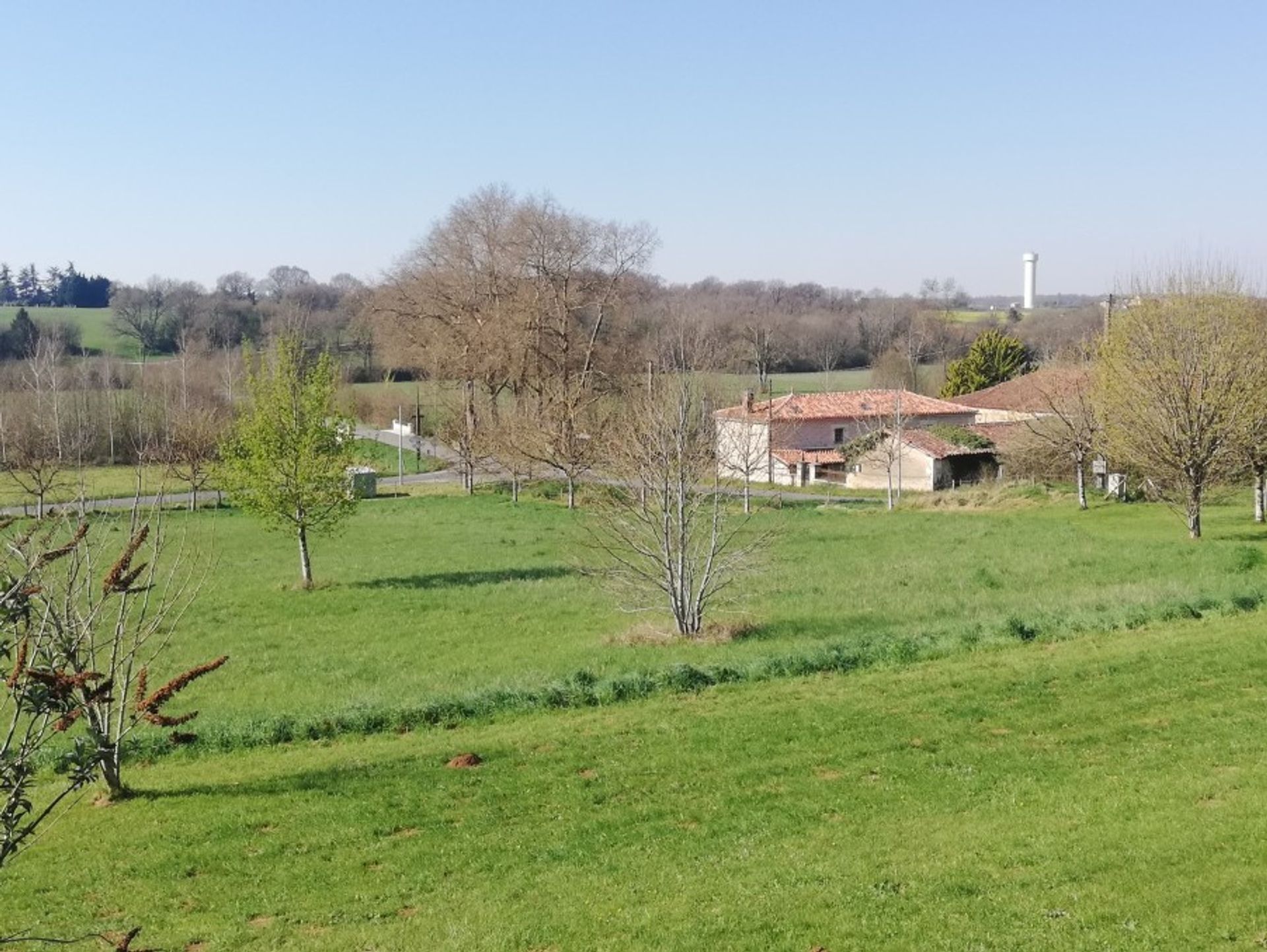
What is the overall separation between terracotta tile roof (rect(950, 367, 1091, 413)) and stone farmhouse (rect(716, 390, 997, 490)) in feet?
4.90

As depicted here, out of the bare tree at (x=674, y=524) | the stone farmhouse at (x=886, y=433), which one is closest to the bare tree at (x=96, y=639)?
the bare tree at (x=674, y=524)

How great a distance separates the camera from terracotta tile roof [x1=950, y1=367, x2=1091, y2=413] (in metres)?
48.5

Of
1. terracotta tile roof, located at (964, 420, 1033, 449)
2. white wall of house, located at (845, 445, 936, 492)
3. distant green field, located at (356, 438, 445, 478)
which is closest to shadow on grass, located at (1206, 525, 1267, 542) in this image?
terracotta tile roof, located at (964, 420, 1033, 449)

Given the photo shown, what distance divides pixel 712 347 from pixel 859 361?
199 feet

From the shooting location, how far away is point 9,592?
4754mm

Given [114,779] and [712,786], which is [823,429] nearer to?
[712,786]

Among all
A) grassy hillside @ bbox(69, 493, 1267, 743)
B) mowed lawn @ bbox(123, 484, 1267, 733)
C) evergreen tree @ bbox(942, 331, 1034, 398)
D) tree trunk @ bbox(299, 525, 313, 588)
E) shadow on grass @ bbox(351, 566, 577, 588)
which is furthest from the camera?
evergreen tree @ bbox(942, 331, 1034, 398)

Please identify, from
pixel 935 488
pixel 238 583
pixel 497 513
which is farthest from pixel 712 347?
pixel 238 583

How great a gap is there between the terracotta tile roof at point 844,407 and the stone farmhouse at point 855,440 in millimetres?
66

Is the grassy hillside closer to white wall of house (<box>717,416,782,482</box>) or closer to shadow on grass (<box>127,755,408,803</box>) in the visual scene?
shadow on grass (<box>127,755,408,803</box>)

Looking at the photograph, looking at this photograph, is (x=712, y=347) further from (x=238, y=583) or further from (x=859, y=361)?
(x=859, y=361)

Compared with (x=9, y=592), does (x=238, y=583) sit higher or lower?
lower

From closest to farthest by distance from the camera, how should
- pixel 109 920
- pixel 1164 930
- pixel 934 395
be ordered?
pixel 1164 930 → pixel 109 920 → pixel 934 395

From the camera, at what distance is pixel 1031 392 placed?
2344 inches
